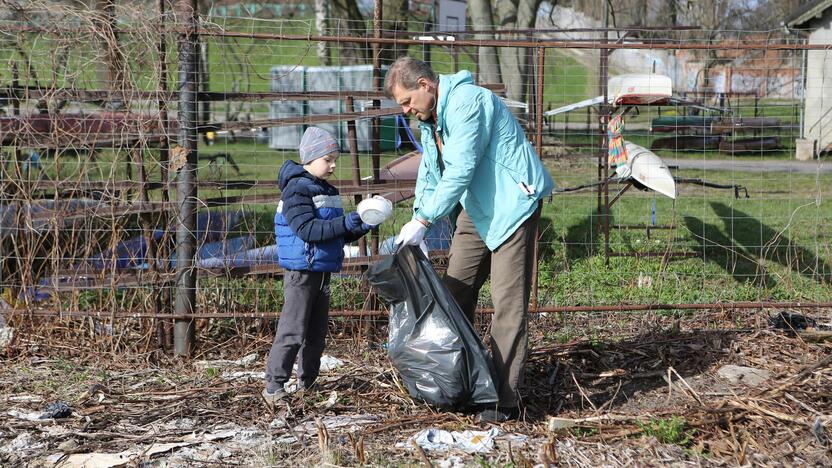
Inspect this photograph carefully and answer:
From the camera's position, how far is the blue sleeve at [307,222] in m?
4.29

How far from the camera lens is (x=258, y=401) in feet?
14.9

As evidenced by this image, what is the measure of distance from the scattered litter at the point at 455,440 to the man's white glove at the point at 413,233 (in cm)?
90

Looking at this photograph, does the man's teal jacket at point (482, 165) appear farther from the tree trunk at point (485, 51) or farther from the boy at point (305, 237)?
the tree trunk at point (485, 51)

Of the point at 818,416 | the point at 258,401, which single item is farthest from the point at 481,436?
the point at 818,416

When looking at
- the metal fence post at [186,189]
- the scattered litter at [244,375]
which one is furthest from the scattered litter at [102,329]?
the scattered litter at [244,375]

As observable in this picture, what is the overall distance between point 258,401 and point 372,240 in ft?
5.35

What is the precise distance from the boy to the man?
0.45 meters

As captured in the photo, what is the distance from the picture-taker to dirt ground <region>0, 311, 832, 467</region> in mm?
3844

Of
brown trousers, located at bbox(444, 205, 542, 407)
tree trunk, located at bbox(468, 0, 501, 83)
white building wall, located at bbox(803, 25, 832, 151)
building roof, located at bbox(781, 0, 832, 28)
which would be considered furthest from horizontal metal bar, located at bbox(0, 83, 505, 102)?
building roof, located at bbox(781, 0, 832, 28)

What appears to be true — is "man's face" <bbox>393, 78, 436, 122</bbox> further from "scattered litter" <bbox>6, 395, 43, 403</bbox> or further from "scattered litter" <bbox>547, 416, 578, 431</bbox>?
"scattered litter" <bbox>6, 395, 43, 403</bbox>

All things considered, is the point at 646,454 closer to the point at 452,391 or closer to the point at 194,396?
the point at 452,391

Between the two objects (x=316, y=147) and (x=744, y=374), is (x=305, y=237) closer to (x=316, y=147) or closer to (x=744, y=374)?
(x=316, y=147)

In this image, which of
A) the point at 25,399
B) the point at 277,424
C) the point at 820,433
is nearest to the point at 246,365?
the point at 277,424

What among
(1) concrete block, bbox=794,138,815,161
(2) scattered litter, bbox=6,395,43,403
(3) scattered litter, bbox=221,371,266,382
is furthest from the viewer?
(1) concrete block, bbox=794,138,815,161
